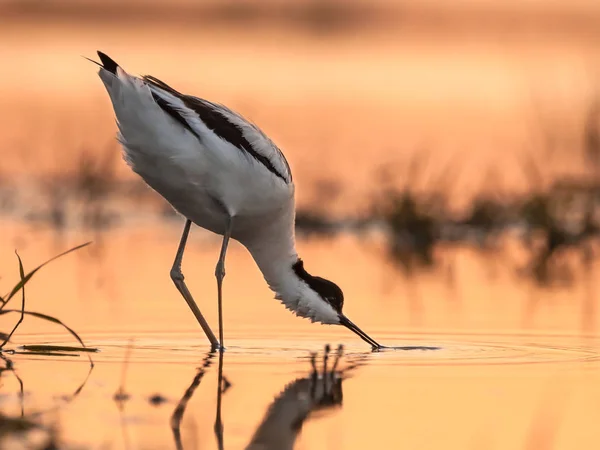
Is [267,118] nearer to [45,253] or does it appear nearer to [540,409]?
[45,253]

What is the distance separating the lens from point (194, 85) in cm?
1800

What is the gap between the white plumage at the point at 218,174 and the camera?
747 cm

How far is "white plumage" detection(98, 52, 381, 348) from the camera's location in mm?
7469

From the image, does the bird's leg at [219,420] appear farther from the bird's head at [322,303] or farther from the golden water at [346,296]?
the bird's head at [322,303]

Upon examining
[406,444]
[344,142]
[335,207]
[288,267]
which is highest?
[344,142]

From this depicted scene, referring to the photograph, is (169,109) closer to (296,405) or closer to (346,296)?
(346,296)

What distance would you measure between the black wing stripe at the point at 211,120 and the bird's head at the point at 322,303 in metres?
0.64

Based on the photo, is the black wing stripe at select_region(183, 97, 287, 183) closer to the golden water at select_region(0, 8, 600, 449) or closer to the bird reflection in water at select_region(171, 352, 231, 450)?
the golden water at select_region(0, 8, 600, 449)

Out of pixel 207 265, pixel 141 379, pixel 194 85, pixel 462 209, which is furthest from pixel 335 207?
pixel 141 379

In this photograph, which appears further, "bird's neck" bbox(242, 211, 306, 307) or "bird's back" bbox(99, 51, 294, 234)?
"bird's neck" bbox(242, 211, 306, 307)

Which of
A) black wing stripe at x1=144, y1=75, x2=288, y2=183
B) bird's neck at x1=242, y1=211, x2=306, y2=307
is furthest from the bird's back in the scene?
bird's neck at x1=242, y1=211, x2=306, y2=307

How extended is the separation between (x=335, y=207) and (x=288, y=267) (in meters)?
4.63

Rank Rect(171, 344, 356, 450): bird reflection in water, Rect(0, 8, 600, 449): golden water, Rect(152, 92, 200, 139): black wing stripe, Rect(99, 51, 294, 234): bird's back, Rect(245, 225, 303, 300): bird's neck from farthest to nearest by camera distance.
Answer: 1. Rect(245, 225, 303, 300): bird's neck
2. Rect(152, 92, 200, 139): black wing stripe
3. Rect(99, 51, 294, 234): bird's back
4. Rect(0, 8, 600, 449): golden water
5. Rect(171, 344, 356, 450): bird reflection in water

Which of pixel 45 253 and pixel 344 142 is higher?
pixel 344 142
